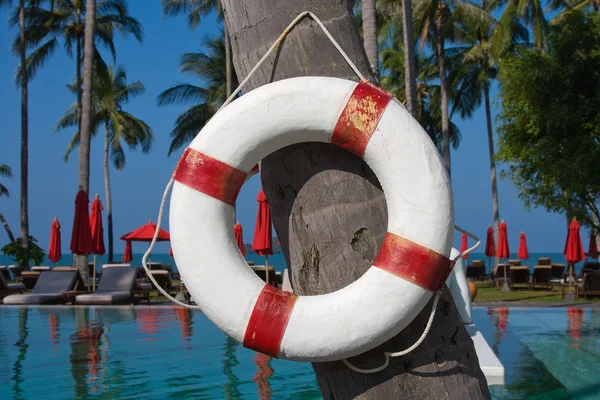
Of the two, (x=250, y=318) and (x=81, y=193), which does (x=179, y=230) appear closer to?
(x=250, y=318)

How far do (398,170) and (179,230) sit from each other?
63 cm

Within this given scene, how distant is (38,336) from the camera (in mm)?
8594

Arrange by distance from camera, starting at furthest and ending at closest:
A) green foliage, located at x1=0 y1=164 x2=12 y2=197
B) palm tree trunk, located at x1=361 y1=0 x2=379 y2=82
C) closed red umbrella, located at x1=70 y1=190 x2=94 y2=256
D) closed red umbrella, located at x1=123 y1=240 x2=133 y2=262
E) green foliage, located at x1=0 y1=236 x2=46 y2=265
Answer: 1. green foliage, located at x1=0 y1=164 x2=12 y2=197
2. closed red umbrella, located at x1=123 y1=240 x2=133 y2=262
3. green foliage, located at x1=0 y1=236 x2=46 y2=265
4. closed red umbrella, located at x1=70 y1=190 x2=94 y2=256
5. palm tree trunk, located at x1=361 y1=0 x2=379 y2=82

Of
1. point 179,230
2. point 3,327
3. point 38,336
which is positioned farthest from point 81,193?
point 179,230

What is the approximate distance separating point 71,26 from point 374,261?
26.5m

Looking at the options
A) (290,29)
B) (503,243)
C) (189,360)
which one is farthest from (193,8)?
(290,29)

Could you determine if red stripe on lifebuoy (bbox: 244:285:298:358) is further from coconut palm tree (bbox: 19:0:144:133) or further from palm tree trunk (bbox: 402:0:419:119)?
coconut palm tree (bbox: 19:0:144:133)

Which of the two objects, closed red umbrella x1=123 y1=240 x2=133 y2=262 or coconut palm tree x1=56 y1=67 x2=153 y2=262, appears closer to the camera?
closed red umbrella x1=123 y1=240 x2=133 y2=262

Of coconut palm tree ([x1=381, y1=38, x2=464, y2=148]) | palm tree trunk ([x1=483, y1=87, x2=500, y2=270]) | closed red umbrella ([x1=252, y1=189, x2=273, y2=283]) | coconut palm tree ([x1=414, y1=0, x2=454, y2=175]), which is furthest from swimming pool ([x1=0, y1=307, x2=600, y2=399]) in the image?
coconut palm tree ([x1=381, y1=38, x2=464, y2=148])

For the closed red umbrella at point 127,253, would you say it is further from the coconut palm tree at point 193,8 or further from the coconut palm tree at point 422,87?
the coconut palm tree at point 422,87

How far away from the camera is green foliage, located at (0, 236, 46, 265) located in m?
20.9

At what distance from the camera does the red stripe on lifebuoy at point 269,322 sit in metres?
1.76

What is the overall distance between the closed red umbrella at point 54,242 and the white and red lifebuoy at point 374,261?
1663cm

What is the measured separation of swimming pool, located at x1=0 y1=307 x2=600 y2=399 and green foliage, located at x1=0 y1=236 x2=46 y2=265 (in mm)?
11259
